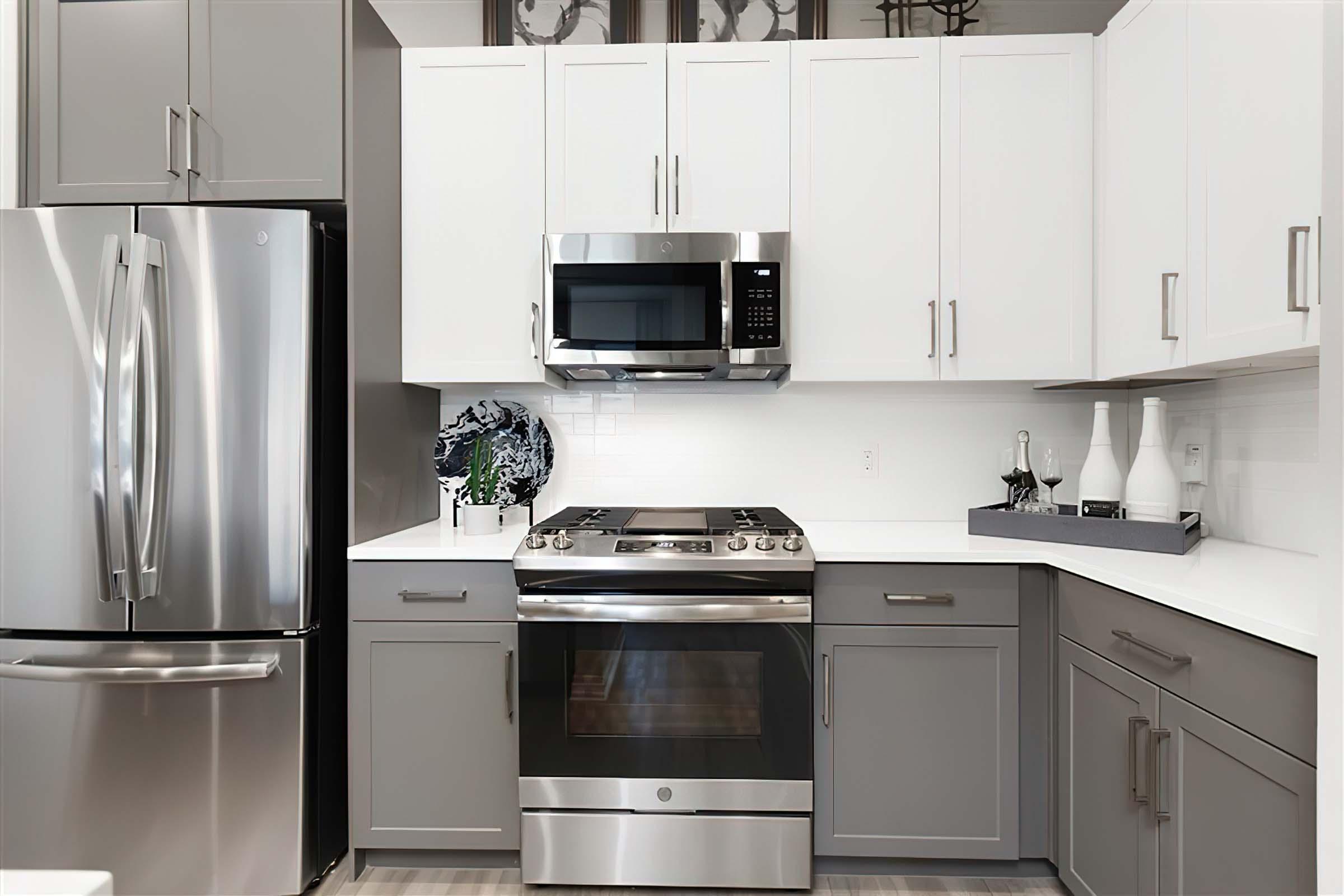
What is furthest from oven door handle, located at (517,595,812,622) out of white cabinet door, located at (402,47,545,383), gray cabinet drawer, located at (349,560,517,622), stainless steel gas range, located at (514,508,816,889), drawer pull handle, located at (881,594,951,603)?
white cabinet door, located at (402,47,545,383)

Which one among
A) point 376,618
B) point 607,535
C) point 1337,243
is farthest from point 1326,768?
point 376,618

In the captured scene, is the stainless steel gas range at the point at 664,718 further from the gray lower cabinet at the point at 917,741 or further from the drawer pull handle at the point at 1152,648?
the drawer pull handle at the point at 1152,648

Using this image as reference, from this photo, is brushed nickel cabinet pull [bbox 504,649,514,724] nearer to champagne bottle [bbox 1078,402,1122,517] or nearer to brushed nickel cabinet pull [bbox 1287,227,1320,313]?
champagne bottle [bbox 1078,402,1122,517]

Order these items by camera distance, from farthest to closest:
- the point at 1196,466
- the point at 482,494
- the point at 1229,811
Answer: the point at 482,494 → the point at 1196,466 → the point at 1229,811

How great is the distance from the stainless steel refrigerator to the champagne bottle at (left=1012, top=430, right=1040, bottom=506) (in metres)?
1.98

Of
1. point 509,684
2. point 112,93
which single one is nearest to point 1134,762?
point 509,684

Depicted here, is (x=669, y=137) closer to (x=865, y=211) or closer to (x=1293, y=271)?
(x=865, y=211)

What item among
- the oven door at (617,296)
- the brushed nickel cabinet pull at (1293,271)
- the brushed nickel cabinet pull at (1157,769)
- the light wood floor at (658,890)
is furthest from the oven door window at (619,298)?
the light wood floor at (658,890)

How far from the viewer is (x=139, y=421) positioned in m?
1.66

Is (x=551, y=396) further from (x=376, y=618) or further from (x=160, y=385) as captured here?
(x=160, y=385)

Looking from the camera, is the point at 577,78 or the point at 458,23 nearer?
the point at 577,78

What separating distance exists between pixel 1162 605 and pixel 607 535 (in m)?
1.25

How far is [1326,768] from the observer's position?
928 millimetres

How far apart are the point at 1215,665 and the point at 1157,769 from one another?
0.29m
